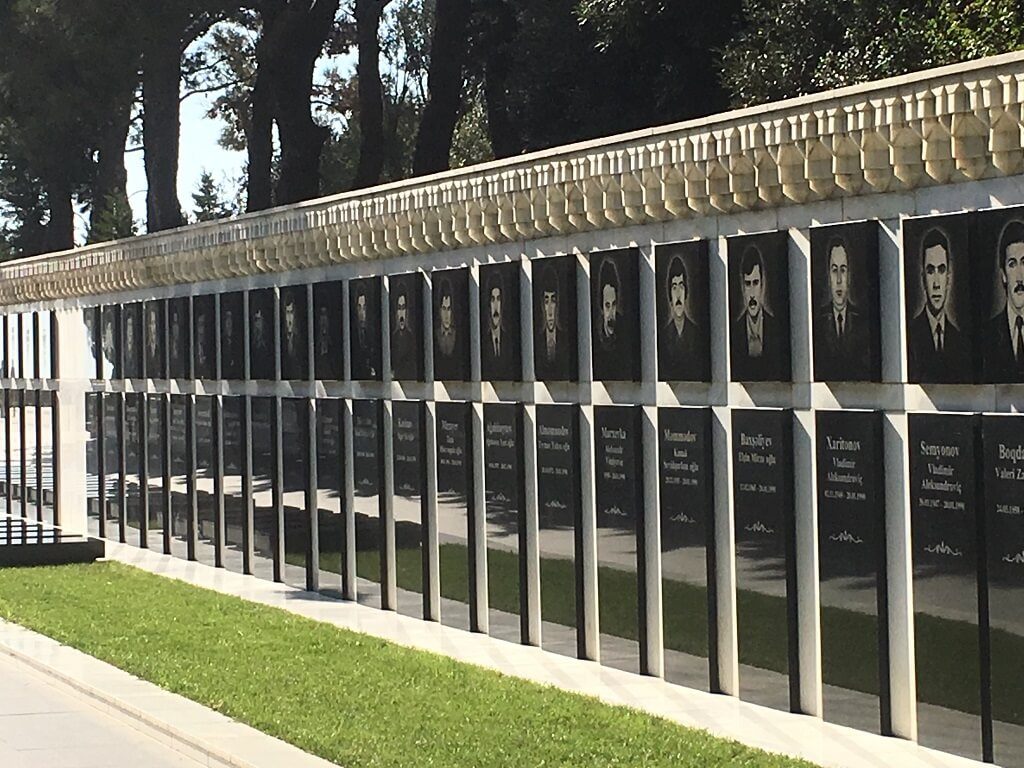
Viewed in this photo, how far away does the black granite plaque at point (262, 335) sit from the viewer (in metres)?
17.4

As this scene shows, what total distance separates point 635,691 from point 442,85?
19.5m

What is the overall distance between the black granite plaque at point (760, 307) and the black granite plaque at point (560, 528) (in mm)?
2042

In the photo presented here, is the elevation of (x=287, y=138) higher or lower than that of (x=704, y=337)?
higher

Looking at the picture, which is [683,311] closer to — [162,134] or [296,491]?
[296,491]

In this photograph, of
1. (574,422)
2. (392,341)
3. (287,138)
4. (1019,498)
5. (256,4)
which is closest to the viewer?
(1019,498)

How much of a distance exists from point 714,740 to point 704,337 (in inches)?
105

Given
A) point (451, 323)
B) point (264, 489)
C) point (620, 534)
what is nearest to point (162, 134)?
point (264, 489)

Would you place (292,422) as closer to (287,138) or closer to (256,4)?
(287,138)

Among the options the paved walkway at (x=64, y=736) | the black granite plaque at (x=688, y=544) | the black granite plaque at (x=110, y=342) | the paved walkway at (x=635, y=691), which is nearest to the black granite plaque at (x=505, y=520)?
the paved walkway at (x=635, y=691)

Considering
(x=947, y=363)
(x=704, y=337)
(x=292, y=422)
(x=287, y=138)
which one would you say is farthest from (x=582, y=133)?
(x=947, y=363)

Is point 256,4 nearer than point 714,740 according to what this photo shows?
No

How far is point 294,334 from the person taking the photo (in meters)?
16.9

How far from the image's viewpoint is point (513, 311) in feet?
42.4

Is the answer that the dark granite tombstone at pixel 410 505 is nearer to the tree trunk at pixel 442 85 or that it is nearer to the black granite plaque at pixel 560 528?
the black granite plaque at pixel 560 528
